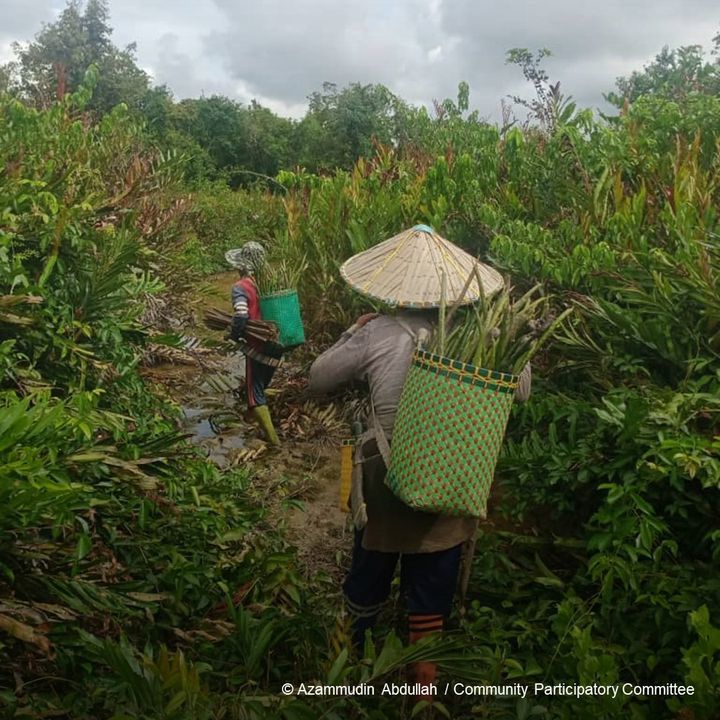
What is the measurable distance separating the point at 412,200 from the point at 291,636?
3.89m

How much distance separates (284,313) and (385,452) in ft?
9.36

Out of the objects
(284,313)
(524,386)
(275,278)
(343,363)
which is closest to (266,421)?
(284,313)

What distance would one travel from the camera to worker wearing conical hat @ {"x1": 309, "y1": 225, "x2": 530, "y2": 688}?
7.73 feet

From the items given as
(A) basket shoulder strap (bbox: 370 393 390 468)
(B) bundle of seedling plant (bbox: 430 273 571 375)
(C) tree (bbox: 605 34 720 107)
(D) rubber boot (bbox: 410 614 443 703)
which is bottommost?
(D) rubber boot (bbox: 410 614 443 703)

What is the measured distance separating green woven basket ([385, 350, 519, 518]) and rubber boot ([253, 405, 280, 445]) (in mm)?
3228

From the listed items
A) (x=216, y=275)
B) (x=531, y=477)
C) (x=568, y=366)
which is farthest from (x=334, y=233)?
(x=216, y=275)

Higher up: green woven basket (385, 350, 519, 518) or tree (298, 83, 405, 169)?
tree (298, 83, 405, 169)

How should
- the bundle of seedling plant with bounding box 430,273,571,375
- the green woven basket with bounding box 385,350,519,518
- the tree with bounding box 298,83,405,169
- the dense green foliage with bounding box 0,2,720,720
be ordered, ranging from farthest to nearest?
1. the tree with bounding box 298,83,405,169
2. the bundle of seedling plant with bounding box 430,273,571,375
3. the green woven basket with bounding box 385,350,519,518
4. the dense green foliage with bounding box 0,2,720,720

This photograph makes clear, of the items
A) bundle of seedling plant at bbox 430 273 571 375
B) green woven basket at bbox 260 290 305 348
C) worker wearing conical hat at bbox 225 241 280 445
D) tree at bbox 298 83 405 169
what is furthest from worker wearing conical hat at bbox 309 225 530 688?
tree at bbox 298 83 405 169

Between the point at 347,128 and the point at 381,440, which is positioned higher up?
the point at 347,128

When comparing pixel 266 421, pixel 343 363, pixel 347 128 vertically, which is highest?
pixel 347 128

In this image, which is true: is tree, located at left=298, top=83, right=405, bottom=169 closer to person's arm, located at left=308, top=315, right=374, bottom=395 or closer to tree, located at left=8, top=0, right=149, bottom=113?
tree, located at left=8, top=0, right=149, bottom=113

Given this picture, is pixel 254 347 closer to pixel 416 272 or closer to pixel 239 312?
pixel 239 312

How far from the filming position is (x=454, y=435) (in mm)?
1944
